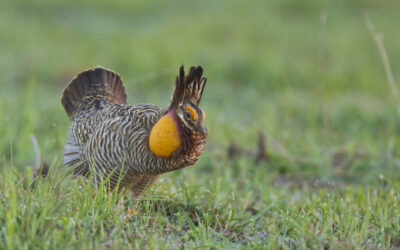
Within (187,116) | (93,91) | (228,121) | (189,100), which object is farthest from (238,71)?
(187,116)

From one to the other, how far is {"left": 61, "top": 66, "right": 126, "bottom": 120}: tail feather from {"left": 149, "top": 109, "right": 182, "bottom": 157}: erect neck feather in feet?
3.50

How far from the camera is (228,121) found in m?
6.58

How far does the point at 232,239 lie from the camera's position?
11.1 ft

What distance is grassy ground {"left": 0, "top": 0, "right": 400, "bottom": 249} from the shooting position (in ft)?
9.82

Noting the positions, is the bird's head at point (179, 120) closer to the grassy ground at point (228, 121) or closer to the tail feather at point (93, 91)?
the grassy ground at point (228, 121)

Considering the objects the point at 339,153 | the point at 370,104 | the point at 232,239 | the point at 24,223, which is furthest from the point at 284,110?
the point at 24,223

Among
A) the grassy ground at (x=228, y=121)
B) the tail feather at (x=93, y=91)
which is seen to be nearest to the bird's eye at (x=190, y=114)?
the grassy ground at (x=228, y=121)

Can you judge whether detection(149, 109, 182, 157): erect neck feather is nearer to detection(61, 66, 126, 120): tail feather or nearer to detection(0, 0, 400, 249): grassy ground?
detection(0, 0, 400, 249): grassy ground

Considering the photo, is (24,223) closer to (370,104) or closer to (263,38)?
(370,104)

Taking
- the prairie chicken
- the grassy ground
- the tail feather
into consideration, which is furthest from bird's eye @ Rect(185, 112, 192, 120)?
the tail feather

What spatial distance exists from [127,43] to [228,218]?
7.29 m

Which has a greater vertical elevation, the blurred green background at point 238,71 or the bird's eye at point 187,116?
the bird's eye at point 187,116

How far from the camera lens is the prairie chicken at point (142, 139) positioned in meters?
3.27

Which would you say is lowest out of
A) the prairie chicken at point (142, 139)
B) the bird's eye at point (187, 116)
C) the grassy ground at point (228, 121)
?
the grassy ground at point (228, 121)
